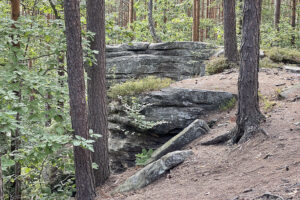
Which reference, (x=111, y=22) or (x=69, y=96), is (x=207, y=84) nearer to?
(x=111, y=22)

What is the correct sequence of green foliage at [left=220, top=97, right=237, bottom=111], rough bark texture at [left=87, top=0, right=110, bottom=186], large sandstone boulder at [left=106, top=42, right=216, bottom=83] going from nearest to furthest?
rough bark texture at [left=87, top=0, right=110, bottom=186] < green foliage at [left=220, top=97, right=237, bottom=111] < large sandstone boulder at [left=106, top=42, right=216, bottom=83]

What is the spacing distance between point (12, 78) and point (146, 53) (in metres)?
10.2

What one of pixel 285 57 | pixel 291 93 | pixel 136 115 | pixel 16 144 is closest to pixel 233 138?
pixel 291 93

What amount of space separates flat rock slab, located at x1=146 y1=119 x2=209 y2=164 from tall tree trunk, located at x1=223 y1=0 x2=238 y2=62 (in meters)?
5.12

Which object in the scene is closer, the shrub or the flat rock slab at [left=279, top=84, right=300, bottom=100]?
the flat rock slab at [left=279, top=84, right=300, bottom=100]

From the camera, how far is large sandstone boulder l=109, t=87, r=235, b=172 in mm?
9438

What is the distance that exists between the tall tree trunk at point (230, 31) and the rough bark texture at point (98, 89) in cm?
630

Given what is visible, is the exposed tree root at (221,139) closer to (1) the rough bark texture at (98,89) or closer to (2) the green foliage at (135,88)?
(1) the rough bark texture at (98,89)

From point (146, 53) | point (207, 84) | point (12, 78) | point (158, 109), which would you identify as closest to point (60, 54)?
point (12, 78)

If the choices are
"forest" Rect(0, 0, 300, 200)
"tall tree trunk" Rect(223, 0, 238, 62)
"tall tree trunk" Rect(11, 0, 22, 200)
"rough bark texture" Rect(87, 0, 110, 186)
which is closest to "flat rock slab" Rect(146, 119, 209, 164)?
"forest" Rect(0, 0, 300, 200)

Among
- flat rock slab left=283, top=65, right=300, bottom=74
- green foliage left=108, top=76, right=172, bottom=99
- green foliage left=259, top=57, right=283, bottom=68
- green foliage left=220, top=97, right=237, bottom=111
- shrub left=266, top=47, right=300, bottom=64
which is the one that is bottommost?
green foliage left=220, top=97, right=237, bottom=111

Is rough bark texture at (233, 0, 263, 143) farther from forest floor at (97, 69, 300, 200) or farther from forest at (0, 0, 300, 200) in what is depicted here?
forest floor at (97, 69, 300, 200)

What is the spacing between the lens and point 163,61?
14.7m

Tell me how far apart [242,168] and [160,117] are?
4.41 meters
